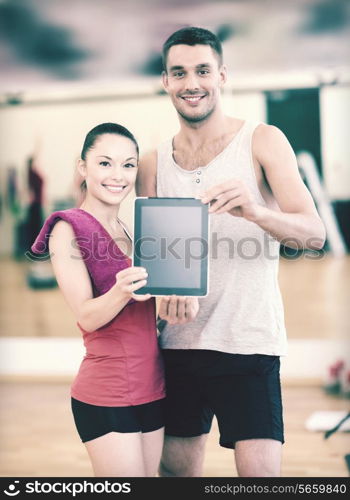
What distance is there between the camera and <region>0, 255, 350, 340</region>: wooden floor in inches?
157

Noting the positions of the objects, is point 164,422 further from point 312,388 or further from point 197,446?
point 312,388

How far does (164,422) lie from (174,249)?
419mm

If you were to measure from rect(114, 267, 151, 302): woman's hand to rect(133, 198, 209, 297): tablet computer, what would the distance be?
25mm

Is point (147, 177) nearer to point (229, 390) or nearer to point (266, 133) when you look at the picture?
point (266, 133)

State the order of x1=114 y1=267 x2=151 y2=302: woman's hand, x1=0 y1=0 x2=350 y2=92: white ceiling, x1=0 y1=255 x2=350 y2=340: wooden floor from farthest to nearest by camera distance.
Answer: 1. x1=0 y1=255 x2=350 y2=340: wooden floor
2. x1=0 y1=0 x2=350 y2=92: white ceiling
3. x1=114 y1=267 x2=151 y2=302: woman's hand

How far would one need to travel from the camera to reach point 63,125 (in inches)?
137

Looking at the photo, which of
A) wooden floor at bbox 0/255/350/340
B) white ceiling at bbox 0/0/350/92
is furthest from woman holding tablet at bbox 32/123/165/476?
wooden floor at bbox 0/255/350/340

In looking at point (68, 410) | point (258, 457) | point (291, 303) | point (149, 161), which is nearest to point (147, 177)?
point (149, 161)

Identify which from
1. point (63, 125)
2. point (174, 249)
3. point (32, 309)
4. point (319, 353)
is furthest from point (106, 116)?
point (174, 249)

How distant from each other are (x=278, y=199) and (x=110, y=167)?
1.03ft

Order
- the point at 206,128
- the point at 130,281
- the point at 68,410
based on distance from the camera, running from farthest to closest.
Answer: the point at 68,410
the point at 206,128
the point at 130,281

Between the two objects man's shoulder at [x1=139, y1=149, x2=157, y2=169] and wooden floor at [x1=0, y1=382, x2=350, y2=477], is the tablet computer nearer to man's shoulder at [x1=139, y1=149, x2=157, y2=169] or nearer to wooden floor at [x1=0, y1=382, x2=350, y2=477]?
man's shoulder at [x1=139, y1=149, x2=157, y2=169]

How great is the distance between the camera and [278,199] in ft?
4.14

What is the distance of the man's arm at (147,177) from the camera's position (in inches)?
54.0
